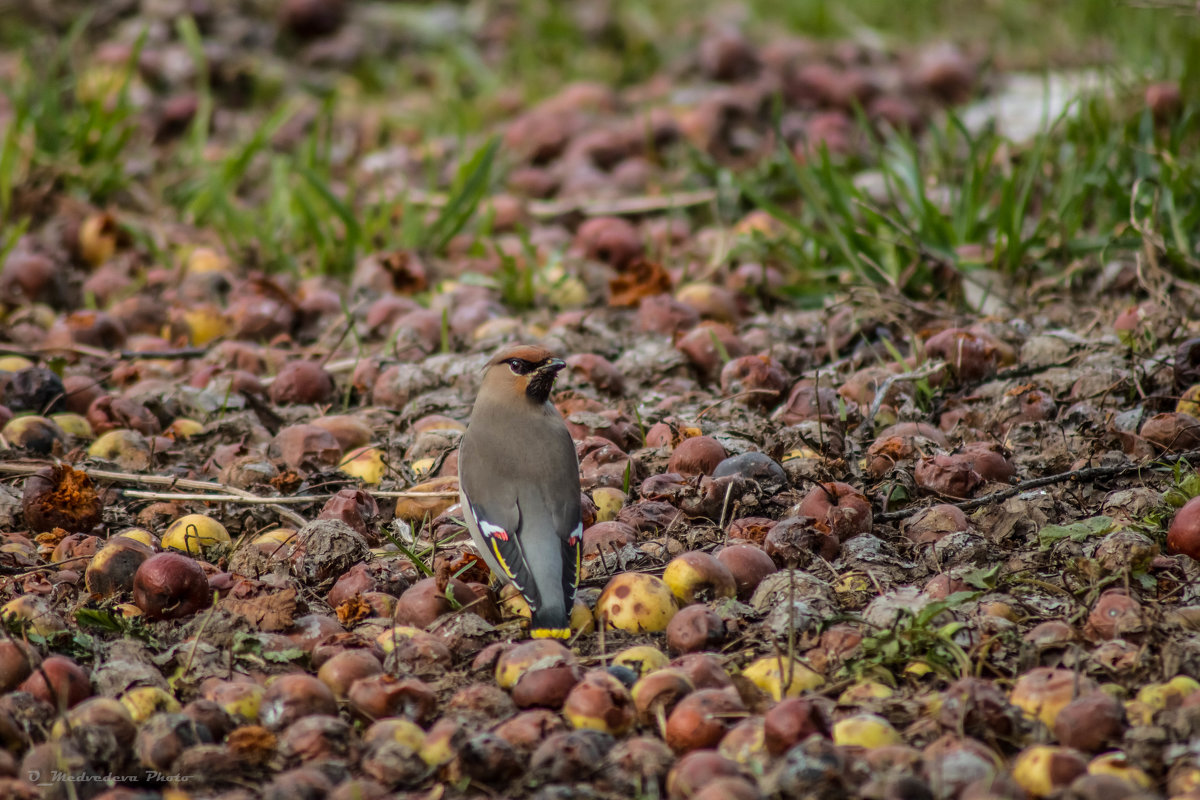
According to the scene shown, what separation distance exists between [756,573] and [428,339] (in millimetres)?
2167

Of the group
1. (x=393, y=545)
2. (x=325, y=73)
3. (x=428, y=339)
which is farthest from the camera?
(x=325, y=73)

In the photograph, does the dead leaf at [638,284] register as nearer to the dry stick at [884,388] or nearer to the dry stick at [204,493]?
the dry stick at [884,388]

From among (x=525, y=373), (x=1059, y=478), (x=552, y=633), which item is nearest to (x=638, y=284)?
(x=525, y=373)

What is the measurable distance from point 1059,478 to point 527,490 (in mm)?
1420

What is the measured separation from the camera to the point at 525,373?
3.55 meters

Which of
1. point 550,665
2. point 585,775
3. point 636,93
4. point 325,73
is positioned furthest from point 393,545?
point 325,73

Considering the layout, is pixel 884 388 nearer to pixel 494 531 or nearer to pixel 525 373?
pixel 525 373

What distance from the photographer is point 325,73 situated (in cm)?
833

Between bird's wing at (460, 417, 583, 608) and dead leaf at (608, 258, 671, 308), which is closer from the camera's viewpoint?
bird's wing at (460, 417, 583, 608)

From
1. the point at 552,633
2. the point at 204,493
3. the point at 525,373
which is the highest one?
the point at 525,373

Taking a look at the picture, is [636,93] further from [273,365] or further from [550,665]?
[550,665]

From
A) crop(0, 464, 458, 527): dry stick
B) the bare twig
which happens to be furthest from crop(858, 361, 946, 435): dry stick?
the bare twig

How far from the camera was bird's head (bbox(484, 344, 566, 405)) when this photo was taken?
11.5 ft

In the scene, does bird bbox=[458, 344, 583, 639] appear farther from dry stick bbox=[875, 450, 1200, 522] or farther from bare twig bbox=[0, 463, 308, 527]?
dry stick bbox=[875, 450, 1200, 522]
